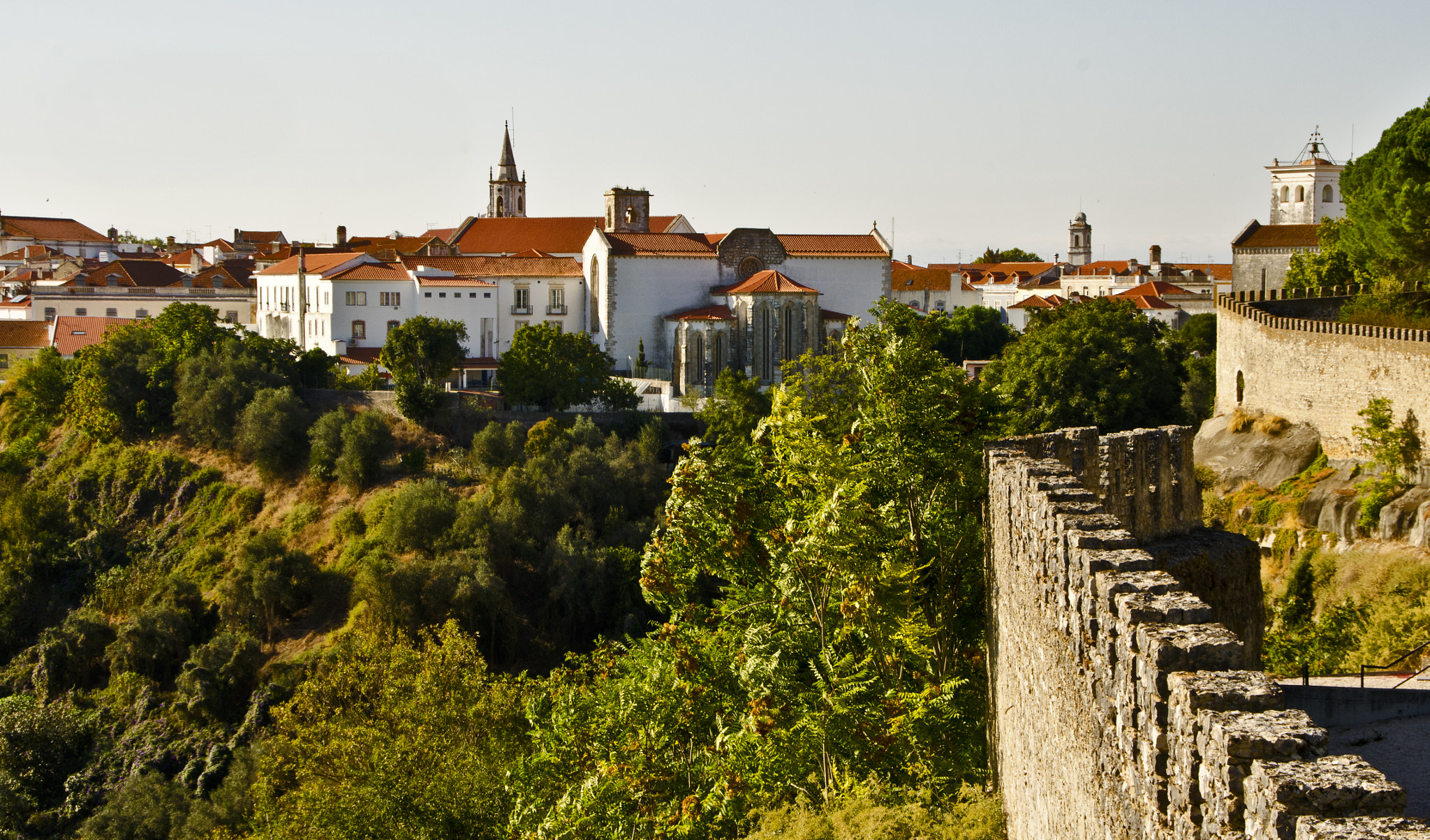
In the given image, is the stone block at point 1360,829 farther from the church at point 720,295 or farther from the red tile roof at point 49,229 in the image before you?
A: the red tile roof at point 49,229

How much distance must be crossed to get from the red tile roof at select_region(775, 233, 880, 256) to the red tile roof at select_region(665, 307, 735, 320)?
579cm

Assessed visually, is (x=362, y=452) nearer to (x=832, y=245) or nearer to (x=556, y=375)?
(x=556, y=375)

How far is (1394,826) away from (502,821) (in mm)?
17351

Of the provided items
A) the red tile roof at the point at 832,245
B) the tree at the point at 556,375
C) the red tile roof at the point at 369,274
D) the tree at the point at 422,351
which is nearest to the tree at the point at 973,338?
the red tile roof at the point at 832,245

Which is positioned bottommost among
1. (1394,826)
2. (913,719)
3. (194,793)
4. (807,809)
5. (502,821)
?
(194,793)

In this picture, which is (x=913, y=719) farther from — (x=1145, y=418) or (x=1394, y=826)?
(x=1145, y=418)

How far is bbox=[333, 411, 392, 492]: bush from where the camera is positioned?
158 feet

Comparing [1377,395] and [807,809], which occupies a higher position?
[1377,395]

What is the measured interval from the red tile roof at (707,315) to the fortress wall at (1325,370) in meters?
27.8

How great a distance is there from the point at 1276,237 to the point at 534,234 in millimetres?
36451

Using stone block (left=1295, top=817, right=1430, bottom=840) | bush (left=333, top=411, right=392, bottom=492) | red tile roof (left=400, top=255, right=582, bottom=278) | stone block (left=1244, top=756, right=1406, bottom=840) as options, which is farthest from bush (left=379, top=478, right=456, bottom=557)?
stone block (left=1295, top=817, right=1430, bottom=840)

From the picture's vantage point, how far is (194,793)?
33750 millimetres

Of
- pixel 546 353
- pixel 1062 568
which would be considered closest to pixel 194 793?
pixel 546 353

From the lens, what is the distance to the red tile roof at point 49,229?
372 feet
